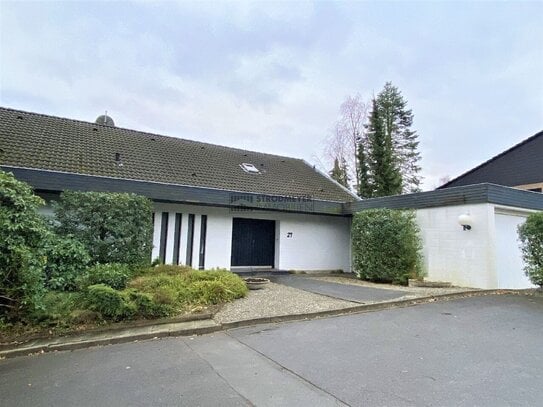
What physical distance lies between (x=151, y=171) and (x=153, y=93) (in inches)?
166

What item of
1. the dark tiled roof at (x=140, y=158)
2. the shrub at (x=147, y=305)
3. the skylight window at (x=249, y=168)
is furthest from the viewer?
the skylight window at (x=249, y=168)

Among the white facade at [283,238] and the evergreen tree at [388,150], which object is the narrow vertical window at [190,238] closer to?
the white facade at [283,238]

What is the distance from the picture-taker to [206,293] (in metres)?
7.20

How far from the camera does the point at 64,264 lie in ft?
22.3

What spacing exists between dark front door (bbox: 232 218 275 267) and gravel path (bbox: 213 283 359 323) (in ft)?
15.5

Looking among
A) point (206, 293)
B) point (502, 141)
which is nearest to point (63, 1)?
point (206, 293)

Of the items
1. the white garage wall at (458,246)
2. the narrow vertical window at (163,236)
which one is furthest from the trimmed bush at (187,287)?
the white garage wall at (458,246)

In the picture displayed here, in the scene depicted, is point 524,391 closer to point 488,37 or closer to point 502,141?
point 488,37

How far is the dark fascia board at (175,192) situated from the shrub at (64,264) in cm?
274

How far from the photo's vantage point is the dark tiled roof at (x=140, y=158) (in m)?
10.5

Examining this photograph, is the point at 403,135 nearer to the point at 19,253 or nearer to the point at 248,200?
the point at 248,200

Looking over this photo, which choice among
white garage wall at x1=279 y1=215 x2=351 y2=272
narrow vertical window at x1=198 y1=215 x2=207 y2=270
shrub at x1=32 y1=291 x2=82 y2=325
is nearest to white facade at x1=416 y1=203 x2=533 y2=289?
white garage wall at x1=279 y1=215 x2=351 y2=272

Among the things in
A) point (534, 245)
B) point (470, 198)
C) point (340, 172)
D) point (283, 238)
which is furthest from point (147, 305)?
point (340, 172)

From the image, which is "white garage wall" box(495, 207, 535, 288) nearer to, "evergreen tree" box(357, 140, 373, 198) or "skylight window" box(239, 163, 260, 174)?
"skylight window" box(239, 163, 260, 174)
